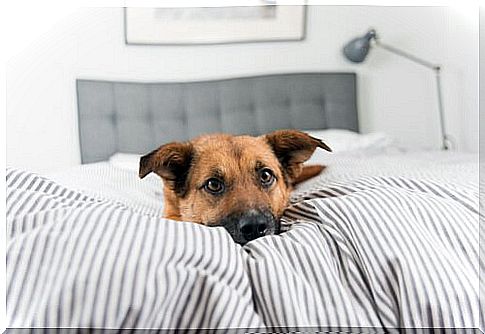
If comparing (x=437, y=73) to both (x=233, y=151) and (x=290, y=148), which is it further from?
(x=233, y=151)

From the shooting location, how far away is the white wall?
1.56m

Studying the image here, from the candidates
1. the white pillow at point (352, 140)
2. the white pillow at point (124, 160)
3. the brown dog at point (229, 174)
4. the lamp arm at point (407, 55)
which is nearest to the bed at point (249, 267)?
the brown dog at point (229, 174)

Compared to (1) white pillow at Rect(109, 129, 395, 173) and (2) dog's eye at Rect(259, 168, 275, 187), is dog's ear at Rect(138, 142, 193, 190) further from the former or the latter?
(1) white pillow at Rect(109, 129, 395, 173)

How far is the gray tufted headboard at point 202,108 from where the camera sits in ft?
5.21

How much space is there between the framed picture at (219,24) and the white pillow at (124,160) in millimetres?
321

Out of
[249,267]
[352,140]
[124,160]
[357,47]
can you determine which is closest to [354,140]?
[352,140]

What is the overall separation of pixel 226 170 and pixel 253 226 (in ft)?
0.66

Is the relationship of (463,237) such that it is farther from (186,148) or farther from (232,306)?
(186,148)

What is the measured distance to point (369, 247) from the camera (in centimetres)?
83

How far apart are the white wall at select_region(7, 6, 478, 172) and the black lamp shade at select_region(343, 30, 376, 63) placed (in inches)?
0.8

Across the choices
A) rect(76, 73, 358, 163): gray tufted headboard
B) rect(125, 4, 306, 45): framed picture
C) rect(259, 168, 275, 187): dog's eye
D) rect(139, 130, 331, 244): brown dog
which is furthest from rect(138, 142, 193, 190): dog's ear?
rect(125, 4, 306, 45): framed picture

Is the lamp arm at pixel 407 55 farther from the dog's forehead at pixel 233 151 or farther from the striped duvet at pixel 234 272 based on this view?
the striped duvet at pixel 234 272

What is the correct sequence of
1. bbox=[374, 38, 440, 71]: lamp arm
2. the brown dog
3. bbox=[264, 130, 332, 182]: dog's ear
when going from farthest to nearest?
bbox=[374, 38, 440, 71]: lamp arm
bbox=[264, 130, 332, 182]: dog's ear
the brown dog

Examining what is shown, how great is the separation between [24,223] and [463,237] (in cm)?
62
